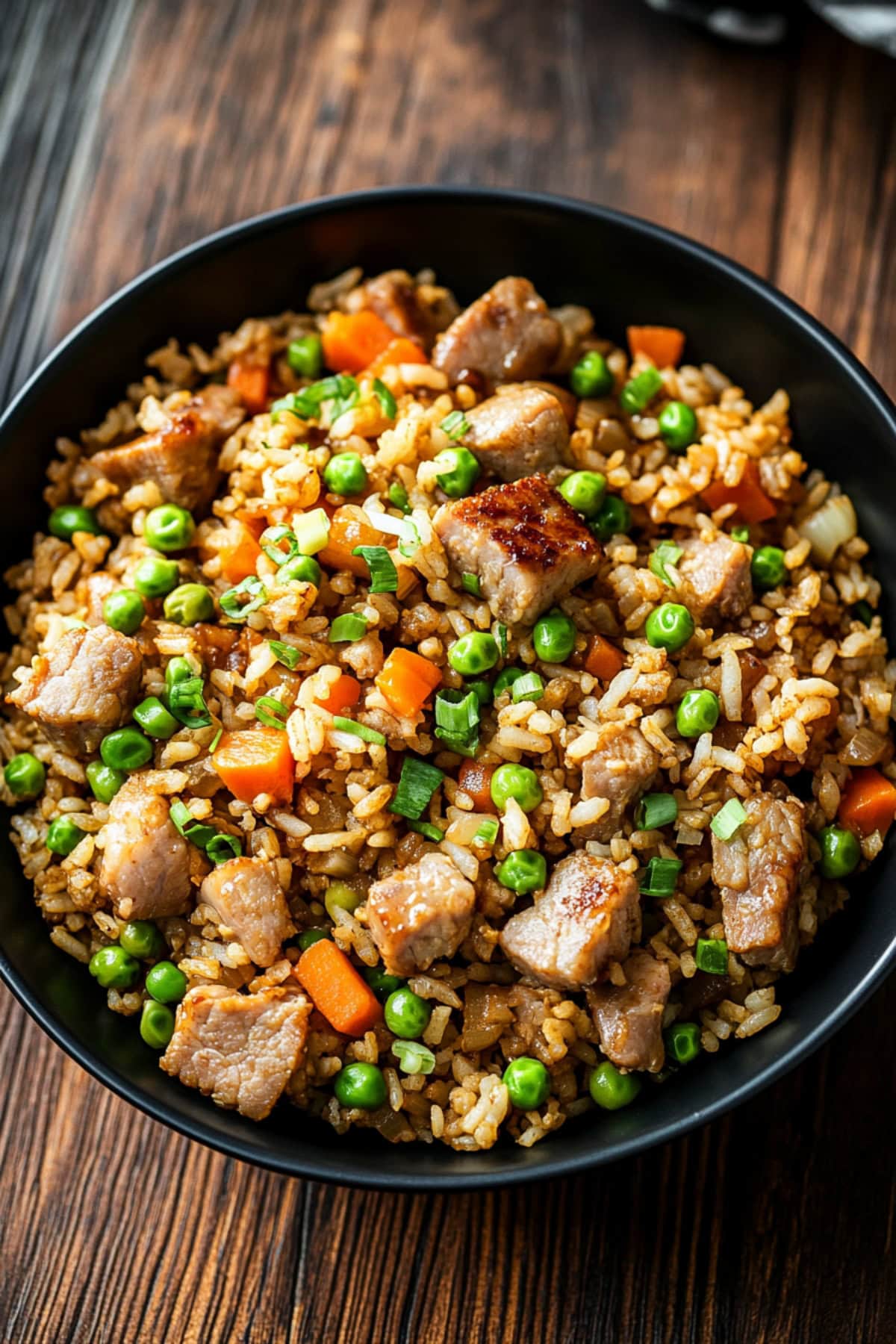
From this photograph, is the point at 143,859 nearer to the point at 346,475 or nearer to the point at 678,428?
the point at 346,475

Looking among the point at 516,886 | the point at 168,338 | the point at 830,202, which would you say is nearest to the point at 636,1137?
the point at 516,886

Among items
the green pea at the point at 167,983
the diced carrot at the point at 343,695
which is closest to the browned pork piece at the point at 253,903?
the green pea at the point at 167,983

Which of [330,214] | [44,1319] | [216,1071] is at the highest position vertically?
[330,214]

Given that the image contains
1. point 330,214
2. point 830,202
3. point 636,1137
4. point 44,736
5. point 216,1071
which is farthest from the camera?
point 830,202

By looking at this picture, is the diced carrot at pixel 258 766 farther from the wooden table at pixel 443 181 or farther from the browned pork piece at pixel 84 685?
the wooden table at pixel 443 181

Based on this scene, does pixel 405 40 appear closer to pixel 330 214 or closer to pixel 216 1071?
pixel 330 214

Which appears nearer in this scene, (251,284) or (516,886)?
(516,886)


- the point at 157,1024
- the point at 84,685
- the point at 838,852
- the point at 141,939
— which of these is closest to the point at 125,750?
the point at 84,685

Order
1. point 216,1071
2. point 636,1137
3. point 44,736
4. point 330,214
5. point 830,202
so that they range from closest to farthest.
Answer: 1. point 636,1137
2. point 216,1071
3. point 44,736
4. point 330,214
5. point 830,202
